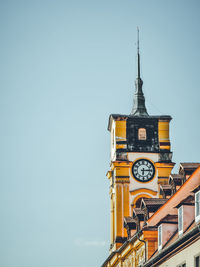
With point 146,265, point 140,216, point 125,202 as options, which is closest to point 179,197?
point 146,265

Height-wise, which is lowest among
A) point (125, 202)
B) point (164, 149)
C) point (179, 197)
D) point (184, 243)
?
point (184, 243)

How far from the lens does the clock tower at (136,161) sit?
87625 mm

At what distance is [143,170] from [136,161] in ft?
4.09

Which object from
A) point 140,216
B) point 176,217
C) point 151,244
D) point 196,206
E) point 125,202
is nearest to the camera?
point 196,206

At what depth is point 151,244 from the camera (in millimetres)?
51781

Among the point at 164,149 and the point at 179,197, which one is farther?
the point at 164,149

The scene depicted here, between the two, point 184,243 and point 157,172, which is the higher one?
point 157,172

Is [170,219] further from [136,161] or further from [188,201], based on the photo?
[136,161]

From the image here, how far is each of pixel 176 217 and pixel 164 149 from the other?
43872 millimetres

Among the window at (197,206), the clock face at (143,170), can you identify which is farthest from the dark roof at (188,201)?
the clock face at (143,170)

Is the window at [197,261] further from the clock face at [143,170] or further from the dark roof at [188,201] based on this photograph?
the clock face at [143,170]

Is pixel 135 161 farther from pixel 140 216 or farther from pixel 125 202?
pixel 140 216

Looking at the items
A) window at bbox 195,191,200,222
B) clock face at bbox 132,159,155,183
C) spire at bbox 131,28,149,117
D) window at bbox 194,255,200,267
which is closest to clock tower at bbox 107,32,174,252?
clock face at bbox 132,159,155,183

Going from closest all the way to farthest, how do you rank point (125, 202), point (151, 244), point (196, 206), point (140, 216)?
point (196, 206)
point (151, 244)
point (140, 216)
point (125, 202)
